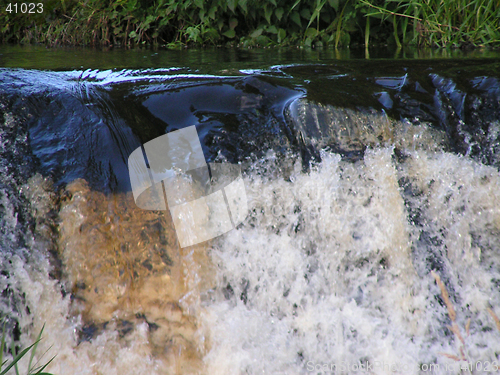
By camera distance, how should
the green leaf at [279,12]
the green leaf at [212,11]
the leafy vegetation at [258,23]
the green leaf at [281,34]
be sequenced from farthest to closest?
the green leaf at [212,11] → the green leaf at [281,34] → the green leaf at [279,12] → the leafy vegetation at [258,23]

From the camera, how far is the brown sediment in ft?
4.90

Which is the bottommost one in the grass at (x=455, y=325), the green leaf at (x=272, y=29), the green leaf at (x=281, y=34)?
the grass at (x=455, y=325)

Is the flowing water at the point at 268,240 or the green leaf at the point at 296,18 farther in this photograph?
the green leaf at the point at 296,18

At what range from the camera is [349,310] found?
1.61m

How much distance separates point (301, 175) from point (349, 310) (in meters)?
0.54

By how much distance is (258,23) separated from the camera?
15.7 feet

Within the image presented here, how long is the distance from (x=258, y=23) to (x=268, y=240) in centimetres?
379

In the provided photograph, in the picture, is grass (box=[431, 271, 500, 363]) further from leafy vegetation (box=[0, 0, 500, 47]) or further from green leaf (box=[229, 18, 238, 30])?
green leaf (box=[229, 18, 238, 30])

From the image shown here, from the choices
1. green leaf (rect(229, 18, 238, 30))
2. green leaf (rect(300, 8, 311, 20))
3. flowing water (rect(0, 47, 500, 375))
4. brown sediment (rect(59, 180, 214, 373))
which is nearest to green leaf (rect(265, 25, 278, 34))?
green leaf (rect(300, 8, 311, 20))

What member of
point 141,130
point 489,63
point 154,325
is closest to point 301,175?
point 141,130

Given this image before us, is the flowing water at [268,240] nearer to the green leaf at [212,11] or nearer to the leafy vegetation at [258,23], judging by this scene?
the leafy vegetation at [258,23]

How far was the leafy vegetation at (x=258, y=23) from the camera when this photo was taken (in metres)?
3.58

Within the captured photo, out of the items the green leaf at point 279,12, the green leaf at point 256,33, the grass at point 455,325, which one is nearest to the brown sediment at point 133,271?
the grass at point 455,325

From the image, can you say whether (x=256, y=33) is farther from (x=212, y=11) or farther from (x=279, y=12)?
(x=212, y=11)
